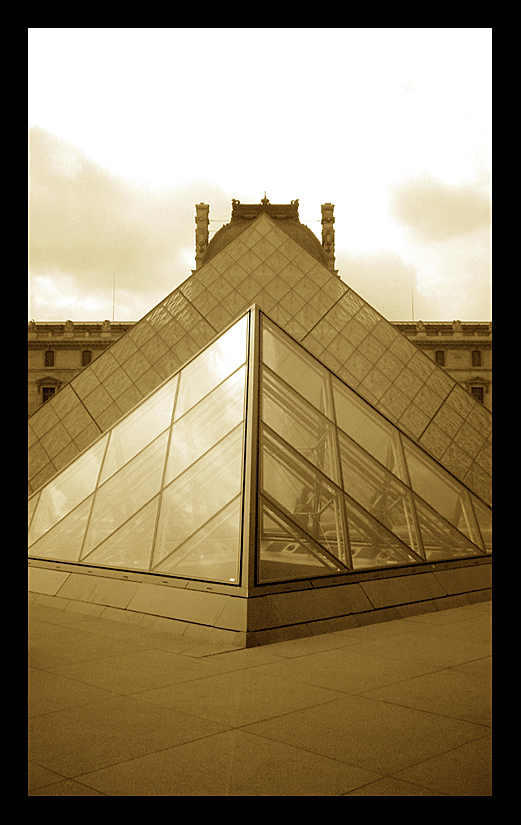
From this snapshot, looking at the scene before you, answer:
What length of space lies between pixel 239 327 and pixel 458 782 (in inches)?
257

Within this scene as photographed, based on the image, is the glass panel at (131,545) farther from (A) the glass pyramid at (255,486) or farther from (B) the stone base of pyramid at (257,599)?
(B) the stone base of pyramid at (257,599)

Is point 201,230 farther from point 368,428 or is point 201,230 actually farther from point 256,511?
point 256,511

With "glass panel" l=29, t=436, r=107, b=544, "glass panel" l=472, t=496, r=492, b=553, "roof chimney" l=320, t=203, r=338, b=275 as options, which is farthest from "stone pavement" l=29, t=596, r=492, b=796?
"roof chimney" l=320, t=203, r=338, b=275

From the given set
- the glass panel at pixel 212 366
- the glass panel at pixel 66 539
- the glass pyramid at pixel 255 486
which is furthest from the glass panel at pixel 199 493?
the glass panel at pixel 66 539

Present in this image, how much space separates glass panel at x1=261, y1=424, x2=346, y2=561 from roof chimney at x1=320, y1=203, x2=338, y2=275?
46.6 metres

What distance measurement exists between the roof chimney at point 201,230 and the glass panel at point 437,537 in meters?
46.3

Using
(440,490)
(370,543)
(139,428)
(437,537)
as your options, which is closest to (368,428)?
(440,490)

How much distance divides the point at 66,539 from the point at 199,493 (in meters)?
2.20

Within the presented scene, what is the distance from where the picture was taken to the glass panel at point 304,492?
735cm
